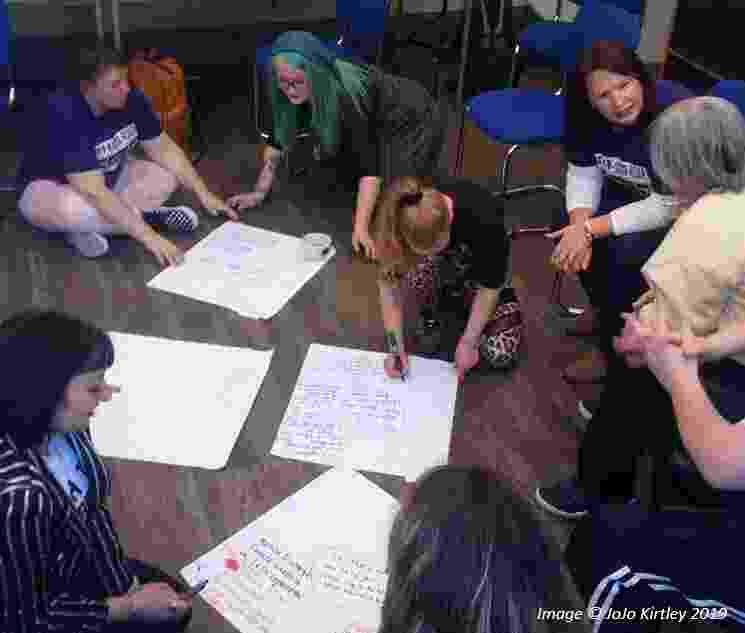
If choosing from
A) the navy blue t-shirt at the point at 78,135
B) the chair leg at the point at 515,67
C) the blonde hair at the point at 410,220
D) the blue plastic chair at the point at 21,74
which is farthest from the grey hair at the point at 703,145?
the blue plastic chair at the point at 21,74

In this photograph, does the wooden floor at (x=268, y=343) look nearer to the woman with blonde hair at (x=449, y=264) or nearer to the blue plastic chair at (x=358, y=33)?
the woman with blonde hair at (x=449, y=264)

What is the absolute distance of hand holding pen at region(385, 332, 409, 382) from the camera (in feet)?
7.34

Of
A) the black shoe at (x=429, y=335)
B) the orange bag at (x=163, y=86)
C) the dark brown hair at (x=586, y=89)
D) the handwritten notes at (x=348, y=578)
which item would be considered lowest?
the handwritten notes at (x=348, y=578)

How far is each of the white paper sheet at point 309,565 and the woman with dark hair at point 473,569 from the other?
800 mm

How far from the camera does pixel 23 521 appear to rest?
1141 millimetres

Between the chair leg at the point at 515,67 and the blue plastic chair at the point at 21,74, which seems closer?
the blue plastic chair at the point at 21,74

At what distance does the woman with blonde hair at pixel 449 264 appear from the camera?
191 centimetres

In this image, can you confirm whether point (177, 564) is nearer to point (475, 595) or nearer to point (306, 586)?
point (306, 586)

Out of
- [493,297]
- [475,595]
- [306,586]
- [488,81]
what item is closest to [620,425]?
[493,297]

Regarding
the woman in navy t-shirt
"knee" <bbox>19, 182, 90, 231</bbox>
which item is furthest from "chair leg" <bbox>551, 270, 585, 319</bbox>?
"knee" <bbox>19, 182, 90, 231</bbox>

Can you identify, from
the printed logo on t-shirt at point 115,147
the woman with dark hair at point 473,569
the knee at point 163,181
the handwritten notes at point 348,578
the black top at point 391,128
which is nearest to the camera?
the woman with dark hair at point 473,569

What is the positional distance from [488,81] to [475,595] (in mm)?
3580

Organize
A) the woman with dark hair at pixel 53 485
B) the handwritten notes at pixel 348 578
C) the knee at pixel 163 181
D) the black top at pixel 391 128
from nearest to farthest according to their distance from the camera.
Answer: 1. the woman with dark hair at pixel 53 485
2. the handwritten notes at pixel 348 578
3. the black top at pixel 391 128
4. the knee at pixel 163 181

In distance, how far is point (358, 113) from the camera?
2.62 metres
